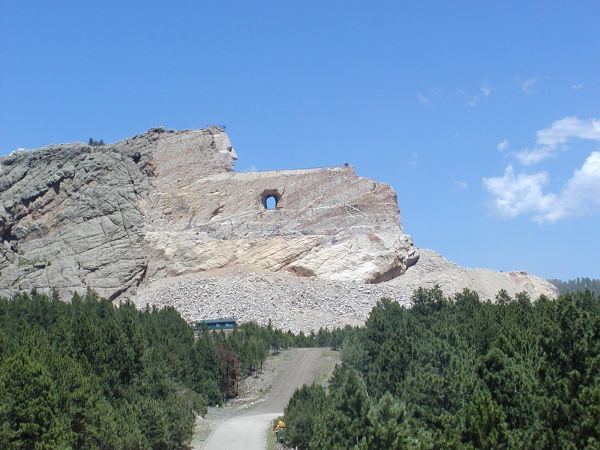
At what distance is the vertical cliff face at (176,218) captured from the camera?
78438mm

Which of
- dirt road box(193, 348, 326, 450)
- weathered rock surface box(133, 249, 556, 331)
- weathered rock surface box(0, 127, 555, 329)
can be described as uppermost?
weathered rock surface box(0, 127, 555, 329)

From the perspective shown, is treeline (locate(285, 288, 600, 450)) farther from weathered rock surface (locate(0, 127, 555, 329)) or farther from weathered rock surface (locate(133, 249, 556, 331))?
weathered rock surface (locate(0, 127, 555, 329))

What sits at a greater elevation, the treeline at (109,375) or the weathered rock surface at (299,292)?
the weathered rock surface at (299,292)

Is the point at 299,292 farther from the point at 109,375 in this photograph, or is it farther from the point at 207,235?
the point at 109,375

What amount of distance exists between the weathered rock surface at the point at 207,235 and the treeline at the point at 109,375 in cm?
1383

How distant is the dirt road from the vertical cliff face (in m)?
18.3

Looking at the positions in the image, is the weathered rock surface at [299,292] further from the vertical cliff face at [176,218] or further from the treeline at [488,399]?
the treeline at [488,399]

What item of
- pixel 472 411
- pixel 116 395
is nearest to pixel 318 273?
pixel 116 395

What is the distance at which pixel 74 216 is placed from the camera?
8369cm

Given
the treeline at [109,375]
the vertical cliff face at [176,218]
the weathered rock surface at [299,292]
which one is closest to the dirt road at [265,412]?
the treeline at [109,375]

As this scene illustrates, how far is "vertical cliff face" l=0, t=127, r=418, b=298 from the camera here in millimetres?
78438

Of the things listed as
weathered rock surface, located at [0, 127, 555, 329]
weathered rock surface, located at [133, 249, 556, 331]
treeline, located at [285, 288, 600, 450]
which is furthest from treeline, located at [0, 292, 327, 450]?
weathered rock surface, located at [0, 127, 555, 329]

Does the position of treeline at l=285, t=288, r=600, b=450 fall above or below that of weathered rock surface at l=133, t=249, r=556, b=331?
below

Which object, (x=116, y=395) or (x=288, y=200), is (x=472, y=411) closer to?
(x=116, y=395)
